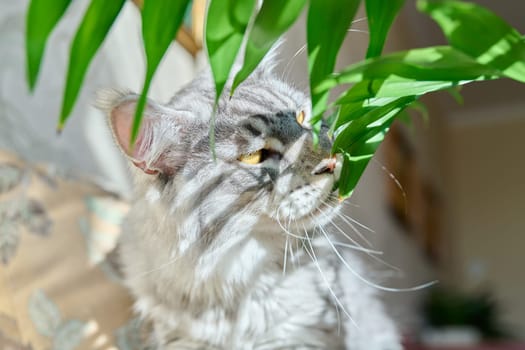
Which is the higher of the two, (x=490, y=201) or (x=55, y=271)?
(x=55, y=271)

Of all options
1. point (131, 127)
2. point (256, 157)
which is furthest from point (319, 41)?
point (256, 157)

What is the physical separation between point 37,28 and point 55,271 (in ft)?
1.96

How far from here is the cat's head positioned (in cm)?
70

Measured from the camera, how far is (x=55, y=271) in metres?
0.86

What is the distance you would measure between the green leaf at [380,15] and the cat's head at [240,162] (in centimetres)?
32

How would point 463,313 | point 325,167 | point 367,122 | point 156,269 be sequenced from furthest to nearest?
point 463,313 < point 156,269 < point 325,167 < point 367,122

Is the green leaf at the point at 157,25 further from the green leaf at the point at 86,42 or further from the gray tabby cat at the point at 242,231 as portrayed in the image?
the gray tabby cat at the point at 242,231

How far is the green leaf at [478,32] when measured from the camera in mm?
299

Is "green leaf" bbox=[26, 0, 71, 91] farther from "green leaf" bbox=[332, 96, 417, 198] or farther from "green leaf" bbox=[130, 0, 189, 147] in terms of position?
"green leaf" bbox=[332, 96, 417, 198]

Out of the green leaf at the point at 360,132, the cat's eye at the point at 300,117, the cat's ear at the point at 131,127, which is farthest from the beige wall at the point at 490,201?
the green leaf at the point at 360,132

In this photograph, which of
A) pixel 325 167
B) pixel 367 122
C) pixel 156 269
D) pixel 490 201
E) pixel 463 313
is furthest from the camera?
pixel 490 201

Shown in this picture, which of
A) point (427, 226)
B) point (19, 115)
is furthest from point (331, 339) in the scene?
point (427, 226)

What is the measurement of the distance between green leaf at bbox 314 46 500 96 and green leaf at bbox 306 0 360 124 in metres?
0.01

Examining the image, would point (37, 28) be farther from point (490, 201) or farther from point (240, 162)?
point (490, 201)
